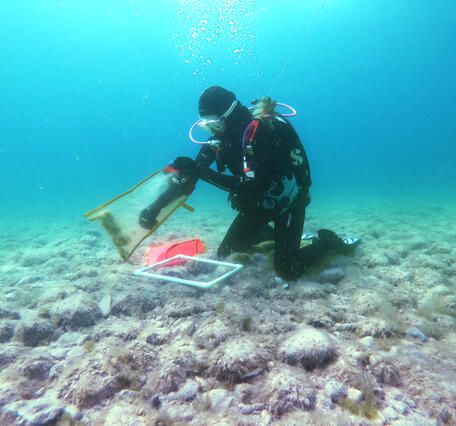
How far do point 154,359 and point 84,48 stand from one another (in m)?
90.3

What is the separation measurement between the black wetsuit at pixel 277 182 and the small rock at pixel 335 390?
1826 mm

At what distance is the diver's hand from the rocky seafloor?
1.42m

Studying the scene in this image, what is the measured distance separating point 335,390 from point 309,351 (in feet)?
0.90

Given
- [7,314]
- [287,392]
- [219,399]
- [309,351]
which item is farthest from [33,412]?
[7,314]

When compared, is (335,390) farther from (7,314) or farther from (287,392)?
(7,314)

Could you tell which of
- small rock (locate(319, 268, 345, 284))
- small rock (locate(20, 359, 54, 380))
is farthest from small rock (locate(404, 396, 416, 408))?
small rock (locate(20, 359, 54, 380))

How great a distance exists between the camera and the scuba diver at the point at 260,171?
324 cm

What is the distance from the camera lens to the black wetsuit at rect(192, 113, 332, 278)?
10.6 ft

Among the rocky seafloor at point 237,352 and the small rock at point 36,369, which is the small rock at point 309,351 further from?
the small rock at point 36,369

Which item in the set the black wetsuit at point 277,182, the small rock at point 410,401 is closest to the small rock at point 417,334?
the small rock at point 410,401

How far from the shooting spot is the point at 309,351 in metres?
1.70

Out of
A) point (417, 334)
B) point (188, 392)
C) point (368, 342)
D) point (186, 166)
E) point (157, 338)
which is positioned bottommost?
point (188, 392)

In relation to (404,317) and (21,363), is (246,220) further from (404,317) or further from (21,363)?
(21,363)

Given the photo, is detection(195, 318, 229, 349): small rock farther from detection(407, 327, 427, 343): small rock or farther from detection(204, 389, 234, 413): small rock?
detection(407, 327, 427, 343): small rock
